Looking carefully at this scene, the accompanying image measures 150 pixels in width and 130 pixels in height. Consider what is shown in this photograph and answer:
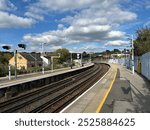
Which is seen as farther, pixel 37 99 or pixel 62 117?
pixel 37 99

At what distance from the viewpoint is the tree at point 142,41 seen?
58369mm

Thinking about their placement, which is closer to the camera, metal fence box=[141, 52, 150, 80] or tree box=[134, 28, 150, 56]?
metal fence box=[141, 52, 150, 80]

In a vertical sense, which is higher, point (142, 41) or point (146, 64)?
point (142, 41)

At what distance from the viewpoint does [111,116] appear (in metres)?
7.82

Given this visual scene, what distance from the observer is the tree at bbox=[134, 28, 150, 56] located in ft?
191

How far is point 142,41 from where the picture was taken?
64.1 m

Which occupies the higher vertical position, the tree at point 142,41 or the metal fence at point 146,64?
the tree at point 142,41

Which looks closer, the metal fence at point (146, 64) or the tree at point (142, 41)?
the metal fence at point (146, 64)

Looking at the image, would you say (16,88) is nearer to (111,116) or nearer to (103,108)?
(103,108)

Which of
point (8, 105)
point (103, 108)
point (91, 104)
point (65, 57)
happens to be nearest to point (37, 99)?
point (8, 105)

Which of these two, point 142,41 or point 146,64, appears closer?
point 146,64

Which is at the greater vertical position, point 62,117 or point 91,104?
point 62,117

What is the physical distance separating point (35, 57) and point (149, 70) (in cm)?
8858

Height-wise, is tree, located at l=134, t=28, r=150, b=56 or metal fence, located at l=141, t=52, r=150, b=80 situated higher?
tree, located at l=134, t=28, r=150, b=56
